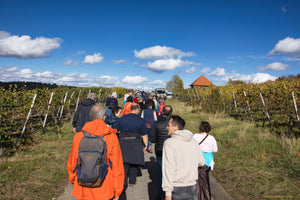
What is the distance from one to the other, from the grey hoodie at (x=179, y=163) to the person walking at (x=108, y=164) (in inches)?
22.8

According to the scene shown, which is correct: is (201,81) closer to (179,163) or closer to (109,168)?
(179,163)

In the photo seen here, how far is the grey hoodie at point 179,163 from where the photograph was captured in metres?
2.43

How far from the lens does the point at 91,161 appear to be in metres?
2.31

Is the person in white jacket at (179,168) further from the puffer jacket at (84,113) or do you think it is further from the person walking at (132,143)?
the puffer jacket at (84,113)

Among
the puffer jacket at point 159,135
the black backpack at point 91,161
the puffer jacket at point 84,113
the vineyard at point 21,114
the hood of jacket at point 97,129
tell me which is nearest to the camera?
the black backpack at point 91,161

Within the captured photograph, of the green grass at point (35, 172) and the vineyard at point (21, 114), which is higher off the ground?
the vineyard at point (21, 114)

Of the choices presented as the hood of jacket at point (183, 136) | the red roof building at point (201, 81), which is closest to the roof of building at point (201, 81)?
the red roof building at point (201, 81)

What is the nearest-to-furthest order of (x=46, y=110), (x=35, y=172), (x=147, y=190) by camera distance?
1. (x=147, y=190)
2. (x=35, y=172)
3. (x=46, y=110)

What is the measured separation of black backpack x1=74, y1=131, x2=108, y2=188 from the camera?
2312mm

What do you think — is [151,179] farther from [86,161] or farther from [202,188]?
[86,161]

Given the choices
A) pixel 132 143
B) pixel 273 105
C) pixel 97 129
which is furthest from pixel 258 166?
pixel 273 105

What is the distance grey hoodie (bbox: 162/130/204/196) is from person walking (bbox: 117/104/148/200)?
140cm

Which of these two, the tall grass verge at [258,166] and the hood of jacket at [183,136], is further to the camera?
the tall grass verge at [258,166]

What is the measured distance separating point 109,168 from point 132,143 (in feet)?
4.48
